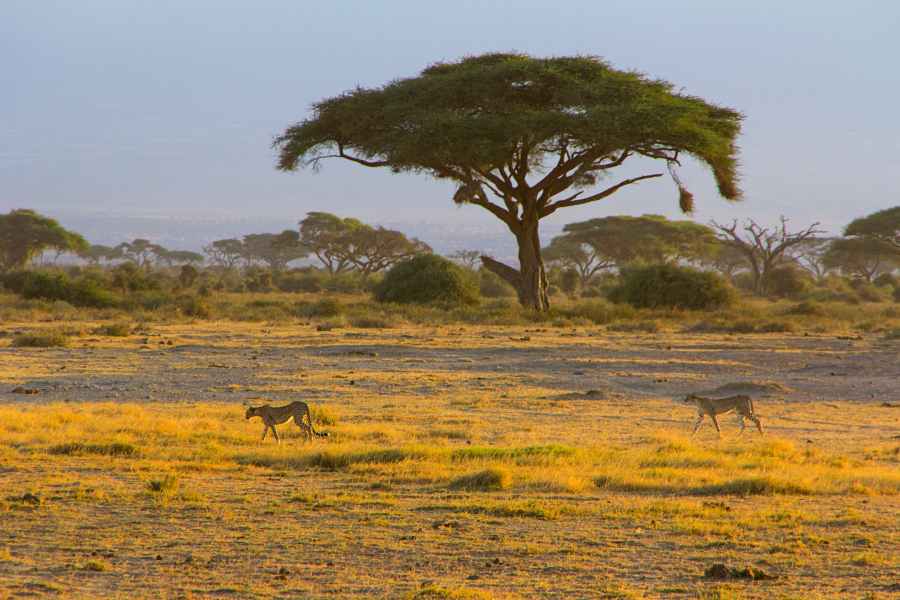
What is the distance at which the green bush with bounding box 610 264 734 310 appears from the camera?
1708 inches

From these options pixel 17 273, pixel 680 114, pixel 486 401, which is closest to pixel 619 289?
pixel 680 114

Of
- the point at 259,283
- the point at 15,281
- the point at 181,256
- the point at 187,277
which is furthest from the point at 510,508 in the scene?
the point at 181,256

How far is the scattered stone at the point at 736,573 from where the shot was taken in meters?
7.33

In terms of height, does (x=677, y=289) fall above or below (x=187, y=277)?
below

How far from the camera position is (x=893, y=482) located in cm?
1099

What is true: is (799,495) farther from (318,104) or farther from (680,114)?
(318,104)

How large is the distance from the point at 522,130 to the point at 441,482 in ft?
82.9

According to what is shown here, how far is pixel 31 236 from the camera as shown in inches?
2682

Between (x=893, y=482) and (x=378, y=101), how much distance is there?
30.0m

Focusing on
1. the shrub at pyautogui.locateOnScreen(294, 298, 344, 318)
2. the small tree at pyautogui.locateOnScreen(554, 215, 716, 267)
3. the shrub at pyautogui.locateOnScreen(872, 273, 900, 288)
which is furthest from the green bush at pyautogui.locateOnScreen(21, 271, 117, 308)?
the shrub at pyautogui.locateOnScreen(872, 273, 900, 288)

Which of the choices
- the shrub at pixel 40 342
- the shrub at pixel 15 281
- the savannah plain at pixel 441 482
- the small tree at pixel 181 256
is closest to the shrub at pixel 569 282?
the shrub at pixel 15 281

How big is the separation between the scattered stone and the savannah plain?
0.08 feet

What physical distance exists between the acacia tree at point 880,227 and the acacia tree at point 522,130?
1095 inches

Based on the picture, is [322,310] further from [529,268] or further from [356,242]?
[356,242]
